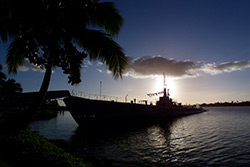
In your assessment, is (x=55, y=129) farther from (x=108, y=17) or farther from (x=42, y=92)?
(x=108, y=17)

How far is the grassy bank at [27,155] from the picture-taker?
4977mm

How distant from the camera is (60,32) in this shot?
5.51 meters

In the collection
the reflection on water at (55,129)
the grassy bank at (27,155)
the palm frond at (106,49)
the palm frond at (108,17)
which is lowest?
the reflection on water at (55,129)

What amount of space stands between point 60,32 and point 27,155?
4.93 m

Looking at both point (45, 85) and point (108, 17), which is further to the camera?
point (108, 17)

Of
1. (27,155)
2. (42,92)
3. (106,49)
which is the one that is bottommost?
(27,155)

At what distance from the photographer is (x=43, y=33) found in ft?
16.6

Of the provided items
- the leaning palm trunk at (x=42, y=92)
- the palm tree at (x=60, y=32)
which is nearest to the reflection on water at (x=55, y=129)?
the leaning palm trunk at (x=42, y=92)

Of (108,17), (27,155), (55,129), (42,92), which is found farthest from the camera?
(55,129)

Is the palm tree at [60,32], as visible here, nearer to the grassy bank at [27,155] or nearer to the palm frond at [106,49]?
the palm frond at [106,49]

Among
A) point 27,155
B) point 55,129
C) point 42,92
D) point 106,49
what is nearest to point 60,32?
point 106,49

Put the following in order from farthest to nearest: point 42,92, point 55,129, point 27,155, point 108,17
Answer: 1. point 55,129
2. point 108,17
3. point 42,92
4. point 27,155

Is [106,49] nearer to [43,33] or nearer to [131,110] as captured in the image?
[43,33]

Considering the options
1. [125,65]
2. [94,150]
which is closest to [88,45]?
[125,65]
